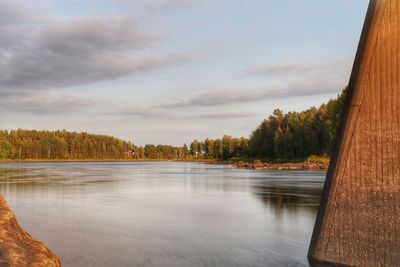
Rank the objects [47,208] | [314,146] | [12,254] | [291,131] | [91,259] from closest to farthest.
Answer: [12,254]
[91,259]
[47,208]
[314,146]
[291,131]

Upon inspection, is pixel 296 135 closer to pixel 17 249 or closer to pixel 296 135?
pixel 296 135

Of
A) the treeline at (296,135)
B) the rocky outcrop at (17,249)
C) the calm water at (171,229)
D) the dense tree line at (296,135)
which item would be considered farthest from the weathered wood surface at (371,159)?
the dense tree line at (296,135)

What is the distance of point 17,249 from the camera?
9.20m

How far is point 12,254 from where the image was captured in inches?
348

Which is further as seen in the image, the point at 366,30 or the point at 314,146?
the point at 314,146

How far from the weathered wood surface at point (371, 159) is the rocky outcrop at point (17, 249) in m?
6.34

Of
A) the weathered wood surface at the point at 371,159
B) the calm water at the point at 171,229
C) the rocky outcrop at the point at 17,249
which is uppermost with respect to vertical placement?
the weathered wood surface at the point at 371,159

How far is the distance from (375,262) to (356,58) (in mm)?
4559

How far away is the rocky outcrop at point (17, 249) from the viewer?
873 cm

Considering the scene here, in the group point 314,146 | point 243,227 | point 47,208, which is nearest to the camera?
point 243,227

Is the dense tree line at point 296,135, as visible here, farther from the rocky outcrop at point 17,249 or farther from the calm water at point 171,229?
the rocky outcrop at point 17,249

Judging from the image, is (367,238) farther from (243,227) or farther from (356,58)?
(243,227)

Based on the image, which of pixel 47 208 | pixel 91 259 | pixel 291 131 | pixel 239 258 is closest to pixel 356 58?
pixel 239 258

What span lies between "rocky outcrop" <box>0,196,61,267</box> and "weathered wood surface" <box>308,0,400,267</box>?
6.34 meters
